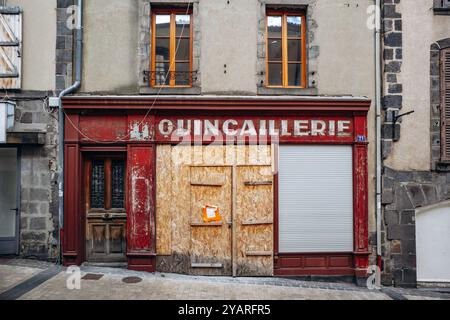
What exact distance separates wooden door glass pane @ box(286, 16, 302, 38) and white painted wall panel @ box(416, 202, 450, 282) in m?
4.49

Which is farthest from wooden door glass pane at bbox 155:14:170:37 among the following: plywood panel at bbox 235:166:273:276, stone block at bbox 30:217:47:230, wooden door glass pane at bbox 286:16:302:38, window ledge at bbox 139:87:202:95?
stone block at bbox 30:217:47:230

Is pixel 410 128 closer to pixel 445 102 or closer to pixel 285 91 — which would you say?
pixel 445 102

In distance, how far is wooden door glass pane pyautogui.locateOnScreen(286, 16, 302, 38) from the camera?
7562 millimetres

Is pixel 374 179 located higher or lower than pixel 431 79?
lower

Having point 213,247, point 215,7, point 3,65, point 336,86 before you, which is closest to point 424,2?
point 336,86

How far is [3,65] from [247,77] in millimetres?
4876

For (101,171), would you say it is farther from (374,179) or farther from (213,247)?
(374,179)

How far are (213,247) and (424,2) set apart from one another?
6.60m

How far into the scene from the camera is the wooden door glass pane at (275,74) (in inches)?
295

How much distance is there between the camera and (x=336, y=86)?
7.38 meters

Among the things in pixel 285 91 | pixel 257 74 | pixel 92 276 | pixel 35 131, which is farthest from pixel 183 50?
pixel 92 276

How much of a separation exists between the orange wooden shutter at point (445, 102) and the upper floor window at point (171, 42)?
5178 mm

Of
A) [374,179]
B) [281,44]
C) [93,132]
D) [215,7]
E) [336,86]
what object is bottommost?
[374,179]

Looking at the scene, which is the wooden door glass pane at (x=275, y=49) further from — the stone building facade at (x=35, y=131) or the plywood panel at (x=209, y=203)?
the stone building facade at (x=35, y=131)
